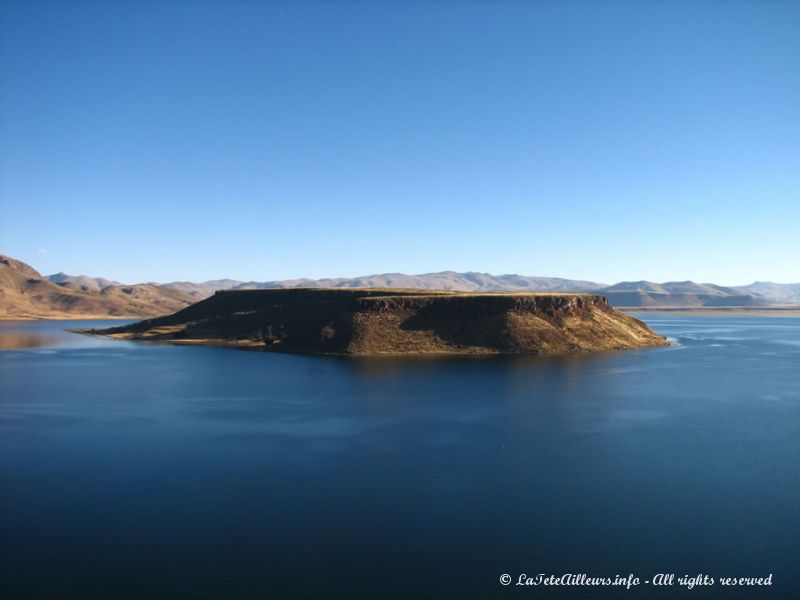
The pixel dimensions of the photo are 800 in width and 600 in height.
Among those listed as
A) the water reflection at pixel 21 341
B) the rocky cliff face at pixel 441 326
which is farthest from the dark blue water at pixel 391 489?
the water reflection at pixel 21 341

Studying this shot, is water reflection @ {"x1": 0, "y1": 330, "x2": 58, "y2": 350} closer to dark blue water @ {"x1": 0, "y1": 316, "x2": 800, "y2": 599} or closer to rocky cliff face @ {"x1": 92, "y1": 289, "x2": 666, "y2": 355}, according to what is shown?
rocky cliff face @ {"x1": 92, "y1": 289, "x2": 666, "y2": 355}

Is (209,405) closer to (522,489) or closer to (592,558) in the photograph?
(522,489)

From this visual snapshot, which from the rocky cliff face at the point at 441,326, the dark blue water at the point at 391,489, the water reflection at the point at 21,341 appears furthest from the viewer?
the water reflection at the point at 21,341

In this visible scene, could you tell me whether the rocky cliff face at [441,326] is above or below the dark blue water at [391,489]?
above

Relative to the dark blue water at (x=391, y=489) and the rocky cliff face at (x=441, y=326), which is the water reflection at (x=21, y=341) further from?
the dark blue water at (x=391, y=489)

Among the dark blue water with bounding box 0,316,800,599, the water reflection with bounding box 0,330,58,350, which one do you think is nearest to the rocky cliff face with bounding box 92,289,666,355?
the water reflection with bounding box 0,330,58,350
